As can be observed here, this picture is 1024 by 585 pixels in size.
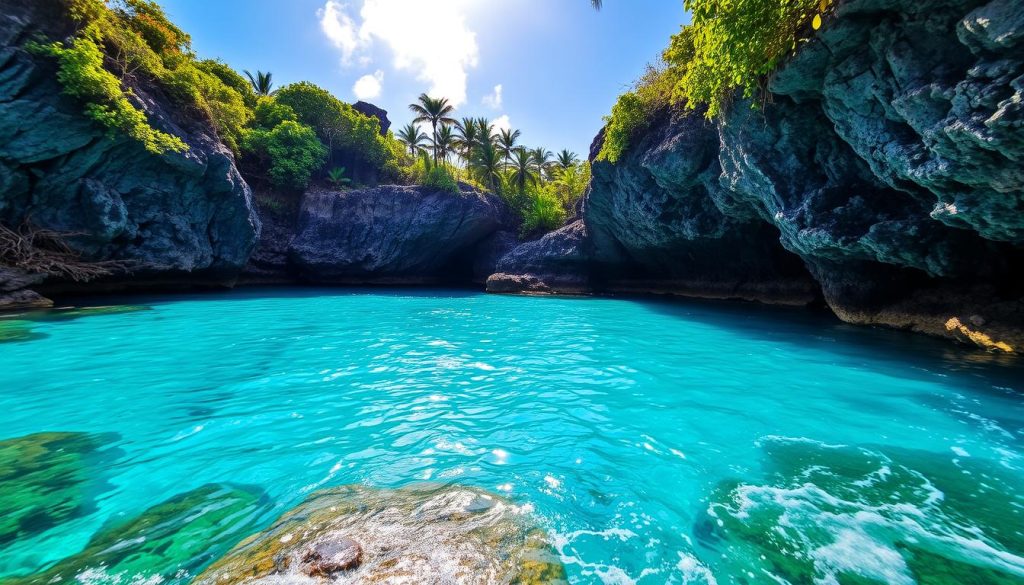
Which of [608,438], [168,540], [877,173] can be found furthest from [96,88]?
[877,173]

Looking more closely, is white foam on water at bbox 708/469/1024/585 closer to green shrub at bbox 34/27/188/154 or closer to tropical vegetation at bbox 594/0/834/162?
tropical vegetation at bbox 594/0/834/162

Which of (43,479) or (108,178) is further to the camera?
(108,178)

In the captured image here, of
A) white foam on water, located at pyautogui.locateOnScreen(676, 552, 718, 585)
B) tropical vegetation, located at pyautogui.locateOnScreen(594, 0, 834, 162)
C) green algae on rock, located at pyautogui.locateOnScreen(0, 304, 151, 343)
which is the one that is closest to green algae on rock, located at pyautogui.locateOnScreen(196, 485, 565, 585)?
white foam on water, located at pyautogui.locateOnScreen(676, 552, 718, 585)

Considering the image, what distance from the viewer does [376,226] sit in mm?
26141

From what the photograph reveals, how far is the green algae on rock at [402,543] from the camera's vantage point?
200cm

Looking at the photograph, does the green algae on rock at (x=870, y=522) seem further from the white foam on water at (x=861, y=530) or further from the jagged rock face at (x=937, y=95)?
the jagged rock face at (x=937, y=95)

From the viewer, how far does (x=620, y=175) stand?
1758 cm

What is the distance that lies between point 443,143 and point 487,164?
452 cm

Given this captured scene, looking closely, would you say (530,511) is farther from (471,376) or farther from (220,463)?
(471,376)

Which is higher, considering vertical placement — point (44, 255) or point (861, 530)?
point (44, 255)

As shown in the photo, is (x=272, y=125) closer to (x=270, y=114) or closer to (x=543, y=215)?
(x=270, y=114)

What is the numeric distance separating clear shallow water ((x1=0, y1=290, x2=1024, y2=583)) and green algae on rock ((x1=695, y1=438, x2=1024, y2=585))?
2 cm

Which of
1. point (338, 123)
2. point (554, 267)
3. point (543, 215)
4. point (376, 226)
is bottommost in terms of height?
point (554, 267)

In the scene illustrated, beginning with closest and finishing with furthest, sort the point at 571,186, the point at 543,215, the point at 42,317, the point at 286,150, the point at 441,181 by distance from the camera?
1. the point at 42,317
2. the point at 286,150
3. the point at 441,181
4. the point at 543,215
5. the point at 571,186
